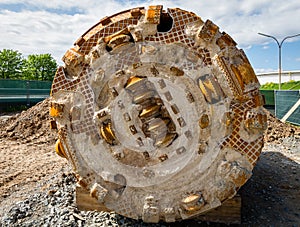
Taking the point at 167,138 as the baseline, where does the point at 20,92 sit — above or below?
below

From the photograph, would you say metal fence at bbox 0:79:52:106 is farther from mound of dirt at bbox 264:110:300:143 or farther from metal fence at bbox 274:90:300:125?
mound of dirt at bbox 264:110:300:143

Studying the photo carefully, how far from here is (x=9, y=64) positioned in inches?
1235

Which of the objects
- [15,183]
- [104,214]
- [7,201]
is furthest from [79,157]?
[15,183]

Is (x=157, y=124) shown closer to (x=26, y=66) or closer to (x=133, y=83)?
(x=133, y=83)

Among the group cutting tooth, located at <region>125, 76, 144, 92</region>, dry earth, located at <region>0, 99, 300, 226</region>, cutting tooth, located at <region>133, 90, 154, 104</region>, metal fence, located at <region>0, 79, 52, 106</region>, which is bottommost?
dry earth, located at <region>0, 99, 300, 226</region>

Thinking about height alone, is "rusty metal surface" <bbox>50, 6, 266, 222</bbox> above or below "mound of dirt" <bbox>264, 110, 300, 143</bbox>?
above

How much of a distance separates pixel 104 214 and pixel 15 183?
238cm

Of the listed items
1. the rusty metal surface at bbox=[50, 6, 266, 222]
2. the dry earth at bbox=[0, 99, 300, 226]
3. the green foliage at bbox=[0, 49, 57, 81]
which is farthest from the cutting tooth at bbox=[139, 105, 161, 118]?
the green foliage at bbox=[0, 49, 57, 81]

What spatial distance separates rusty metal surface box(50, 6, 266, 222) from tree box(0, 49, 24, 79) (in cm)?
3125

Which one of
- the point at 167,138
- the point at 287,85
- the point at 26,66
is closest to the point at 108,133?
the point at 167,138

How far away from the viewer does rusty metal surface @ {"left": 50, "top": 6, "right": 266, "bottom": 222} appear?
Result: 261 cm

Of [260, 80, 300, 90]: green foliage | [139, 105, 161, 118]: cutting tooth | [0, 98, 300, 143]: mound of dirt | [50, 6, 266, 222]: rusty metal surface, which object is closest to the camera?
[50, 6, 266, 222]: rusty metal surface

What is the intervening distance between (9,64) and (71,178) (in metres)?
30.9

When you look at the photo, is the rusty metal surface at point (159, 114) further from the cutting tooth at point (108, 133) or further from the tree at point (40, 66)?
the tree at point (40, 66)
